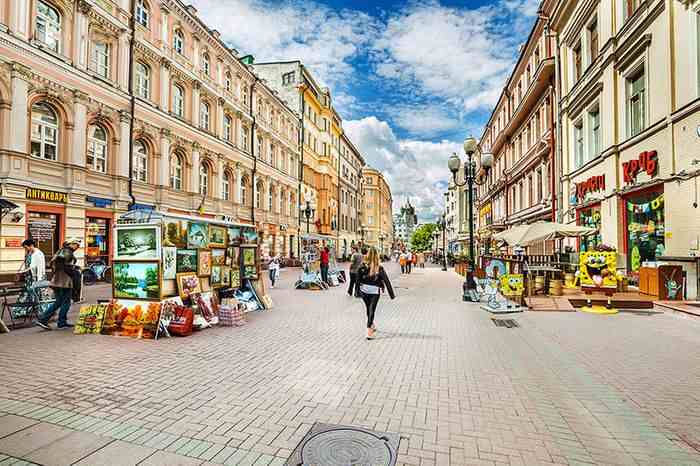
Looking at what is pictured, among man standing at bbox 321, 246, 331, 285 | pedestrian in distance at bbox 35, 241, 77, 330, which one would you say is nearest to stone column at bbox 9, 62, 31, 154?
pedestrian in distance at bbox 35, 241, 77, 330

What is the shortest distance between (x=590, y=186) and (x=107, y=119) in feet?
73.2

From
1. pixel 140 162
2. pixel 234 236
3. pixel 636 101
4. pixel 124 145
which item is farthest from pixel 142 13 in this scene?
pixel 636 101

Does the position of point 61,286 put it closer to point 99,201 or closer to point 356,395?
point 356,395

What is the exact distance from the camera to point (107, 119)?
730 inches

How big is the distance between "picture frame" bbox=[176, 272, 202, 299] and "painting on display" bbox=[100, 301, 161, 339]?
0.67 meters

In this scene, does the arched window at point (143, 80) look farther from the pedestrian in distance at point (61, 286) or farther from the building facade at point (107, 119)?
the pedestrian in distance at point (61, 286)

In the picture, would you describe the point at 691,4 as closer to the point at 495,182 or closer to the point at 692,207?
the point at 692,207

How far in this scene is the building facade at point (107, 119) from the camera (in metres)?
14.6

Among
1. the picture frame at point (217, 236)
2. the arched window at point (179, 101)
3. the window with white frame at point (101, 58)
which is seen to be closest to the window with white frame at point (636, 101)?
the picture frame at point (217, 236)

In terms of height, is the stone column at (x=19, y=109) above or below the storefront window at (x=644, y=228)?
above

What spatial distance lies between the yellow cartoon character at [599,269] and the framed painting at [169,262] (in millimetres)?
11159

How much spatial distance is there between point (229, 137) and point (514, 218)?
75.5 feet

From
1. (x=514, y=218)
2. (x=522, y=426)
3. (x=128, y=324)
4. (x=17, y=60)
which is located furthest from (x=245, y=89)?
(x=522, y=426)

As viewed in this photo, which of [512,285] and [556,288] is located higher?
[512,285]
